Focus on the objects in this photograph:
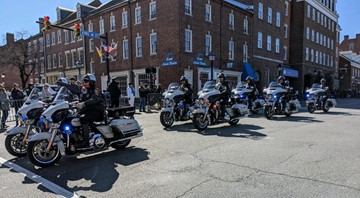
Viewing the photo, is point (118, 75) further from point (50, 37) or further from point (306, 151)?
point (306, 151)

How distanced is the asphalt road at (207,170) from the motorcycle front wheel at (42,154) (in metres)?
0.16

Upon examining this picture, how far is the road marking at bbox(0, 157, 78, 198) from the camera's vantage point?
4.03m

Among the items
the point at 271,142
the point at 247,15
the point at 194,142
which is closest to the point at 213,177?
the point at 194,142

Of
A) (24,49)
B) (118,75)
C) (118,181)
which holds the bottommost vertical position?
(118,181)

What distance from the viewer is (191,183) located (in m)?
4.26

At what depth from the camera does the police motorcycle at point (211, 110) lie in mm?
Result: 8766

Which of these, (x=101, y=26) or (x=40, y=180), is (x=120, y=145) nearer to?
(x=40, y=180)

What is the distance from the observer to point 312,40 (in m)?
40.7

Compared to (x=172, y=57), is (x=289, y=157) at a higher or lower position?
lower

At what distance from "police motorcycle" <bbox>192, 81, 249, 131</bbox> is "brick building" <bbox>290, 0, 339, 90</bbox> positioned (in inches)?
1252

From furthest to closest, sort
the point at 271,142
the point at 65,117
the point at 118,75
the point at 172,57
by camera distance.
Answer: the point at 118,75 < the point at 172,57 < the point at 271,142 < the point at 65,117

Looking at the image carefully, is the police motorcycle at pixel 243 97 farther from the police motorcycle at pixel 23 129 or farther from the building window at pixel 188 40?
the building window at pixel 188 40

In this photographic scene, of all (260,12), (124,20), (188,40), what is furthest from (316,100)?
(124,20)

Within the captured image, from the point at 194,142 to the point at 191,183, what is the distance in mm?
2932
